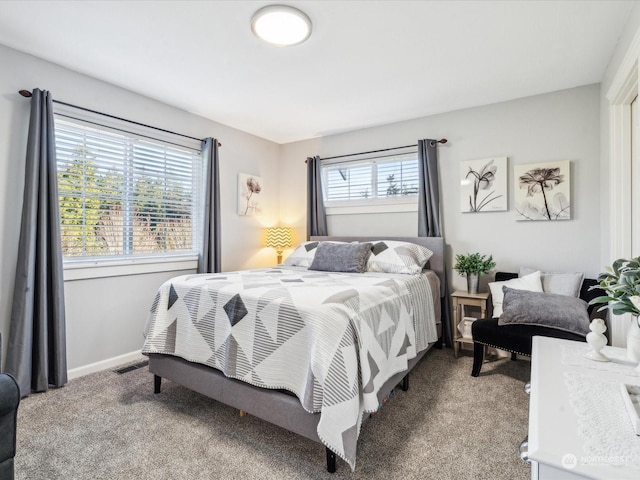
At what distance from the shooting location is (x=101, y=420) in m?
2.02

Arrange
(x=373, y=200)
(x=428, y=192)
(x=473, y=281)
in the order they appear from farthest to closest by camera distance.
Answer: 1. (x=373, y=200)
2. (x=428, y=192)
3. (x=473, y=281)

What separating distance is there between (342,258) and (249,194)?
1698 mm

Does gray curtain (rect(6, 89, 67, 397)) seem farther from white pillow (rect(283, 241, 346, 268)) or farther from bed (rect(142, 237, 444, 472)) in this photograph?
white pillow (rect(283, 241, 346, 268))

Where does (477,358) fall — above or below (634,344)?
below

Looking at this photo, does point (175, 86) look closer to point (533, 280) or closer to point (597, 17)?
point (597, 17)

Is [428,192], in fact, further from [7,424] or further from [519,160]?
[7,424]

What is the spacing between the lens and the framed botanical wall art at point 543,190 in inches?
116

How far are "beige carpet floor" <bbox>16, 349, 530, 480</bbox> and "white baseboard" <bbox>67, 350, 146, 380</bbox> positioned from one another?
0.19 metres

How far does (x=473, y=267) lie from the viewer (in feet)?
10.2

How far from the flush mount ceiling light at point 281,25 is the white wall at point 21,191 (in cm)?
164

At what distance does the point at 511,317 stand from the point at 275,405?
184cm

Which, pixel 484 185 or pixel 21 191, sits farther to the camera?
pixel 484 185

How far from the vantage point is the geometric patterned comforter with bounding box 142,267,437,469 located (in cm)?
153

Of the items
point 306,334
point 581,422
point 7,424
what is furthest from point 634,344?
point 7,424
